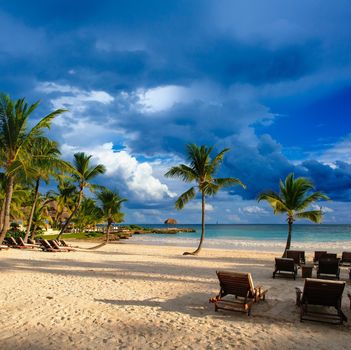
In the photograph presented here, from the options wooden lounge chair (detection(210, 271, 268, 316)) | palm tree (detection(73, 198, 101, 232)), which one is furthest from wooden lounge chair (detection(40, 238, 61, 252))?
palm tree (detection(73, 198, 101, 232))

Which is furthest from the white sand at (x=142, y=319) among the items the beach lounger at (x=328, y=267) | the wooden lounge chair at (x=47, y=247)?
the wooden lounge chair at (x=47, y=247)

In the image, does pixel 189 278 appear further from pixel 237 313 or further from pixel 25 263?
pixel 25 263

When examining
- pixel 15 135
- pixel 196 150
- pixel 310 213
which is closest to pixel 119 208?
pixel 196 150

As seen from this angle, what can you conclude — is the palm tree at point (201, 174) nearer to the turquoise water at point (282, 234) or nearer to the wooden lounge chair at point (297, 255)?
the wooden lounge chair at point (297, 255)

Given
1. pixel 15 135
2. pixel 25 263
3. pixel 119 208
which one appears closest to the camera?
pixel 25 263

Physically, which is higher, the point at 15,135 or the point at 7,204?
the point at 15,135

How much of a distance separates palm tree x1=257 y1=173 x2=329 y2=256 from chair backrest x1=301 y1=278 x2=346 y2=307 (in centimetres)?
1104

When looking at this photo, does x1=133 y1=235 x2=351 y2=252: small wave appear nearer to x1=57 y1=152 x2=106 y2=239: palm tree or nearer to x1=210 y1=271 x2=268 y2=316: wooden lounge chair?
x1=57 y1=152 x2=106 y2=239: palm tree

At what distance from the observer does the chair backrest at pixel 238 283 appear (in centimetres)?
630

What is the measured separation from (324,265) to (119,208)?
18497 millimetres

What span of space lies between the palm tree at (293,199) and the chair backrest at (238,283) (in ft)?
35.8

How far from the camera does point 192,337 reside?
190 inches

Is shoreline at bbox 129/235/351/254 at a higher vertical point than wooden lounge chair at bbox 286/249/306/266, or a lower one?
lower

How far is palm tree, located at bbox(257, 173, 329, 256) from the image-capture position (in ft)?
54.3
